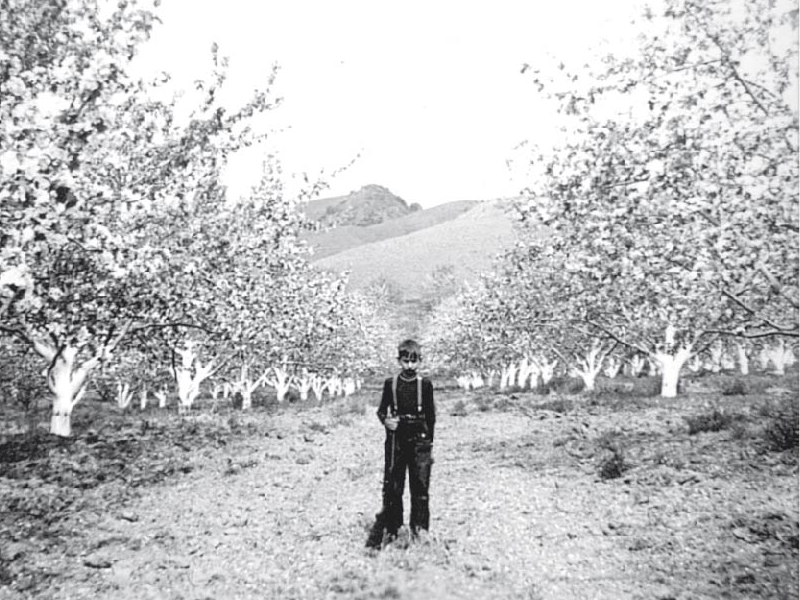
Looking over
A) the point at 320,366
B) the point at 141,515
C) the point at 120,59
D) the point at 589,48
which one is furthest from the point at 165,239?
the point at 320,366

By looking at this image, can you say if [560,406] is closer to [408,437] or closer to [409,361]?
[408,437]

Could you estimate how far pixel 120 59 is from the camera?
34.1 feet

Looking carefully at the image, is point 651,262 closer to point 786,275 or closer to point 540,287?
point 786,275

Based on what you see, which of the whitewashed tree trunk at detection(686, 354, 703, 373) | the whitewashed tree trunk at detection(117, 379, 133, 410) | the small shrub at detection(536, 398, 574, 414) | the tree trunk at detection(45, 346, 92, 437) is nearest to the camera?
the tree trunk at detection(45, 346, 92, 437)

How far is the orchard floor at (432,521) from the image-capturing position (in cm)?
737

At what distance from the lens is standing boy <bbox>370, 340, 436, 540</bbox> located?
28.1ft

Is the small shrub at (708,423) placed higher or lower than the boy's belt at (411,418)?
lower

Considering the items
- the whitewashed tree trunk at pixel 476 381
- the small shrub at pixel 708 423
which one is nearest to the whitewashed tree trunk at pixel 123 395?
the whitewashed tree trunk at pixel 476 381

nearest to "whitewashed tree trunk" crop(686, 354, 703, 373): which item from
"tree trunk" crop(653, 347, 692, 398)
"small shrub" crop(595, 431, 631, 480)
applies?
"tree trunk" crop(653, 347, 692, 398)

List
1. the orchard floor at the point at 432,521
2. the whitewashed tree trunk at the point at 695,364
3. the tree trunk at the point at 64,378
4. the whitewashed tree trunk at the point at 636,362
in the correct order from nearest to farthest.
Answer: the orchard floor at the point at 432,521, the tree trunk at the point at 64,378, the whitewashed tree trunk at the point at 636,362, the whitewashed tree trunk at the point at 695,364

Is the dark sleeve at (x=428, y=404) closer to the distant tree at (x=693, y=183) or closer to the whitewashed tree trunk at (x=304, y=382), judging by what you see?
the distant tree at (x=693, y=183)

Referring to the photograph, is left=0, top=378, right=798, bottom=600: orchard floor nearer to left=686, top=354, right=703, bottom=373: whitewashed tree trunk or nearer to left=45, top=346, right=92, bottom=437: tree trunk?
left=45, top=346, right=92, bottom=437: tree trunk

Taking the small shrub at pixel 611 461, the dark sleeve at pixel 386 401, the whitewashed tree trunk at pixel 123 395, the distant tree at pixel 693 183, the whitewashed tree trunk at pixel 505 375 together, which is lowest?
the whitewashed tree trunk at pixel 123 395

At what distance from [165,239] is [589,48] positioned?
9533 mm
